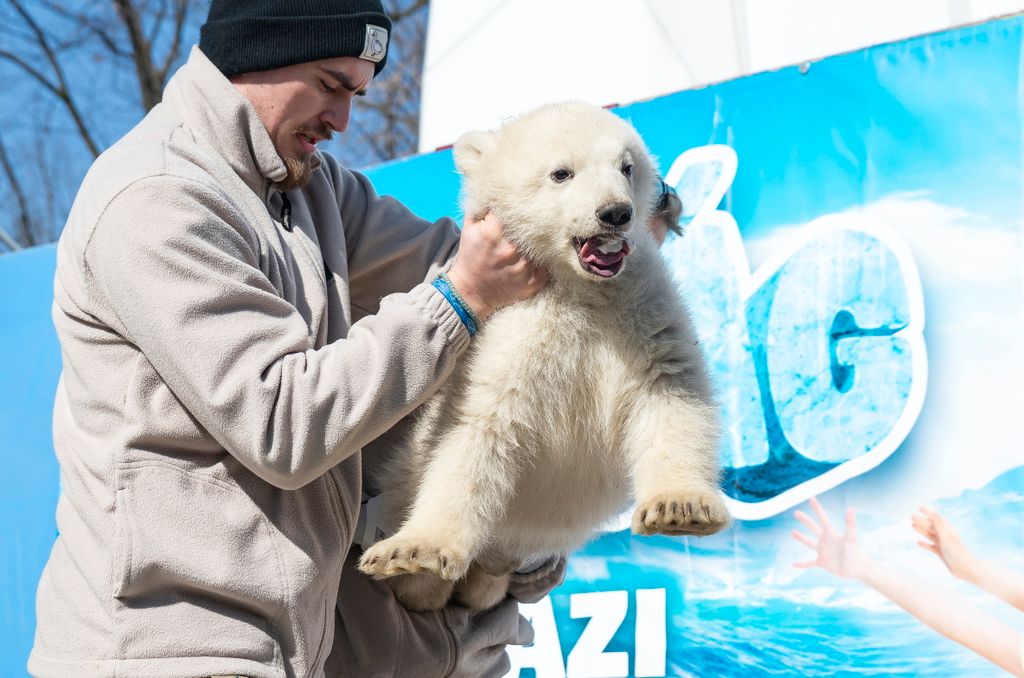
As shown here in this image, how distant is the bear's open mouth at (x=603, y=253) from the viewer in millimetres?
2332

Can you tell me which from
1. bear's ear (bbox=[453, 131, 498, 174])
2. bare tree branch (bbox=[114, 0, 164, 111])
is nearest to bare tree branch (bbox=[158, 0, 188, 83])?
bare tree branch (bbox=[114, 0, 164, 111])

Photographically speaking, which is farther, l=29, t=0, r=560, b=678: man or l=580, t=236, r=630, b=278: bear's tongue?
l=580, t=236, r=630, b=278: bear's tongue

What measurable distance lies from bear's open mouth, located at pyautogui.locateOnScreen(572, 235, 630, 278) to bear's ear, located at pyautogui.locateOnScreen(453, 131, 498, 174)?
510 millimetres

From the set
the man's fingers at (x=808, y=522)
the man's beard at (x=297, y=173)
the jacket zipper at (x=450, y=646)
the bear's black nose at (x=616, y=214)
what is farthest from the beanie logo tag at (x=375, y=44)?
the man's fingers at (x=808, y=522)

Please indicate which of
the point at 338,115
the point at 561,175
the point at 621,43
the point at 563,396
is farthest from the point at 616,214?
the point at 621,43

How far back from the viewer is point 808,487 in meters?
3.53

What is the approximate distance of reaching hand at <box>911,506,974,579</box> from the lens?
3.17 m

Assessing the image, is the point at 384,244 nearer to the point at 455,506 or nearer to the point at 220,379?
the point at 455,506

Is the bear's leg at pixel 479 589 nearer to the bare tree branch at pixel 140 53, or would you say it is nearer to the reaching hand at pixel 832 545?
→ the reaching hand at pixel 832 545

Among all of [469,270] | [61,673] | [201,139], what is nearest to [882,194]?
[469,270]

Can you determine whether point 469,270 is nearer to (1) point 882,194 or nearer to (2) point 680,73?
(1) point 882,194

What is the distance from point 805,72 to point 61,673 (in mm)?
3146

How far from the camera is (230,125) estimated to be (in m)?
2.19

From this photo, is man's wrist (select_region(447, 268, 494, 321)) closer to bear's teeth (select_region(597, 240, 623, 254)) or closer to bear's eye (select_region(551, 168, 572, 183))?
bear's teeth (select_region(597, 240, 623, 254))
